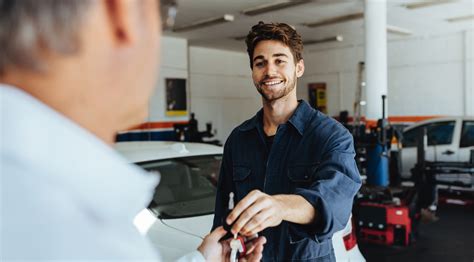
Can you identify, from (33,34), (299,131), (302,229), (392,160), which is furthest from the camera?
(392,160)

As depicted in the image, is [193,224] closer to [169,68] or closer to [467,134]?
[467,134]

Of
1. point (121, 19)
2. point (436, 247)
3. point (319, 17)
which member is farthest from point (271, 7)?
point (121, 19)

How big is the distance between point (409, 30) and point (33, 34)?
1130 centimetres

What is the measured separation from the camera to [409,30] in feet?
35.1

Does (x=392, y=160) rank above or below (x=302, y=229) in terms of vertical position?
below

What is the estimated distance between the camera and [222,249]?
1.17 m

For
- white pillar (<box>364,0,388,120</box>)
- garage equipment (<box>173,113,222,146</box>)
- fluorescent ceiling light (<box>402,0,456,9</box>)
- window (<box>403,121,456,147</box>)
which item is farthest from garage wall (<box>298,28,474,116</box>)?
garage equipment (<box>173,113,222,146</box>)

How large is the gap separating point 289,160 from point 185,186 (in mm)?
1700

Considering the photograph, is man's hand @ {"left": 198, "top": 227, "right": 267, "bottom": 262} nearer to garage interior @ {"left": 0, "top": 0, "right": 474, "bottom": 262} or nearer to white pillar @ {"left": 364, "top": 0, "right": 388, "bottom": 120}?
garage interior @ {"left": 0, "top": 0, "right": 474, "bottom": 262}

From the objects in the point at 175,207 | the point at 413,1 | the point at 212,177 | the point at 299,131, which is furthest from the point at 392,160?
the point at 299,131

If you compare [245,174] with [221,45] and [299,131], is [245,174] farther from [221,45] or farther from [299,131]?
[221,45]

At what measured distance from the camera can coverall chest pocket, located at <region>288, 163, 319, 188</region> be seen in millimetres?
1507

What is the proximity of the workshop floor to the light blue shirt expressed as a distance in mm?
4239

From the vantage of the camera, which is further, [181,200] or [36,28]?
[181,200]
